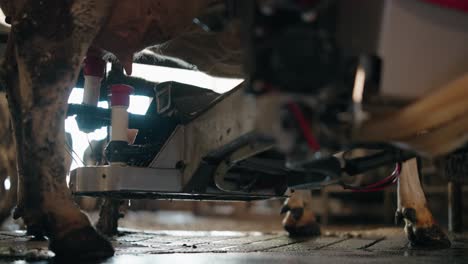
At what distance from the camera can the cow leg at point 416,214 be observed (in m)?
2.29

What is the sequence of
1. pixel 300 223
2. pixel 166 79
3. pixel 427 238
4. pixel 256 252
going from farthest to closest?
pixel 300 223, pixel 166 79, pixel 427 238, pixel 256 252

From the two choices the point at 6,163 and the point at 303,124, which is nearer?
the point at 303,124

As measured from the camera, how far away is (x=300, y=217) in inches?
123

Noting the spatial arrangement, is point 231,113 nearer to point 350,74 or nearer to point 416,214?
point 350,74

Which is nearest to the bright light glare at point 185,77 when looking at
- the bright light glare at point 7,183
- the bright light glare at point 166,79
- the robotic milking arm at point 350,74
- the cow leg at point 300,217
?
the bright light glare at point 166,79

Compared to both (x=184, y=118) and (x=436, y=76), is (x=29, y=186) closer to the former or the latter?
(x=184, y=118)

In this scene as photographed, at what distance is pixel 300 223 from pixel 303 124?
7.37ft

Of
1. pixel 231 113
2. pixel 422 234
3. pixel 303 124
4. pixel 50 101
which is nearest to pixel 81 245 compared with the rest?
pixel 50 101

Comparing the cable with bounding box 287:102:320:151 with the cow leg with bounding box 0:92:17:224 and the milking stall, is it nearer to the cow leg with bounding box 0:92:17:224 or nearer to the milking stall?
the milking stall

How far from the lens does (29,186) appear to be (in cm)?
165

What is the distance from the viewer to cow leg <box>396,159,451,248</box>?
90.4 inches

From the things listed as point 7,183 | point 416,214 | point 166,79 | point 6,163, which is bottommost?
point 416,214

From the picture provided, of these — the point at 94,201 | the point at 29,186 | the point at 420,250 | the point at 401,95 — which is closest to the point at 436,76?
the point at 401,95

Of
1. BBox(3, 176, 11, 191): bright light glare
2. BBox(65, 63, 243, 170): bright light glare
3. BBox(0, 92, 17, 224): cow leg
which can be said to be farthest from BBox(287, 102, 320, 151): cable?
BBox(3, 176, 11, 191): bright light glare
